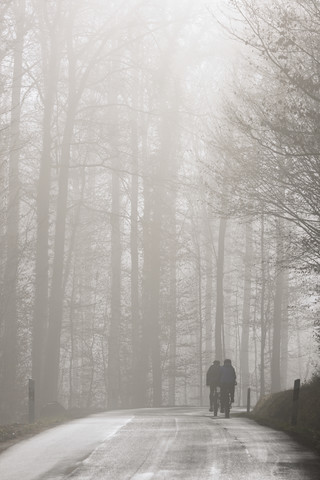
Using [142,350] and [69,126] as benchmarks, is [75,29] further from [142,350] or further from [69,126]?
[142,350]

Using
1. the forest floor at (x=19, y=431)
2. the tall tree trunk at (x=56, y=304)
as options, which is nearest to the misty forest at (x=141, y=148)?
the tall tree trunk at (x=56, y=304)

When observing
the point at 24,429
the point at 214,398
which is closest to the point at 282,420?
the point at 214,398

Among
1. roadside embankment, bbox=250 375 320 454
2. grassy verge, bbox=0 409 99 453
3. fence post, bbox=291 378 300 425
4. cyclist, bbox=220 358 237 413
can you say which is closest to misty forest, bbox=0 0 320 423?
roadside embankment, bbox=250 375 320 454

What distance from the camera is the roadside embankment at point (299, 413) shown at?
17328mm

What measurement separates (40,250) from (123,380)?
15.4 metres

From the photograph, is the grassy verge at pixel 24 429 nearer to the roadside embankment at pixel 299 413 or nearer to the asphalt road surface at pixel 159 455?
the asphalt road surface at pixel 159 455

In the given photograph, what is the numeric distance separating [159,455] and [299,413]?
7751 mm

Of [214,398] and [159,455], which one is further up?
[214,398]

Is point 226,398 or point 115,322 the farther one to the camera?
point 115,322

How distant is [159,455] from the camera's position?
1366 cm

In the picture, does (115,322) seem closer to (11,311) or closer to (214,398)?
(11,311)

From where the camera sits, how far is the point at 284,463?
12.8 m

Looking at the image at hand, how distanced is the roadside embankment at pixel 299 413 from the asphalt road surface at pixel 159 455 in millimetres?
508

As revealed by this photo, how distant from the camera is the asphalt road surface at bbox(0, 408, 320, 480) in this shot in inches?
465
